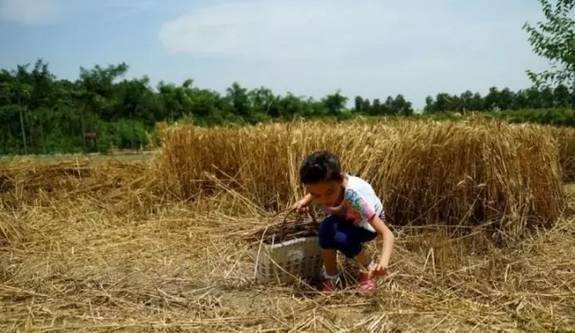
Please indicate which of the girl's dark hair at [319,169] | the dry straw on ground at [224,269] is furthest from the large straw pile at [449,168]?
the girl's dark hair at [319,169]

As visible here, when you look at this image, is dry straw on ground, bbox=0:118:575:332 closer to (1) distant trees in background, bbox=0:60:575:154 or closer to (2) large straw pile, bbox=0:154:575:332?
(2) large straw pile, bbox=0:154:575:332

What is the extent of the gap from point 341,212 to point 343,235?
0.13 m

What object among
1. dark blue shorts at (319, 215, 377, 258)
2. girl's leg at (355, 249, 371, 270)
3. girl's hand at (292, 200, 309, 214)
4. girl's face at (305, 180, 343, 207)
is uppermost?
girl's face at (305, 180, 343, 207)

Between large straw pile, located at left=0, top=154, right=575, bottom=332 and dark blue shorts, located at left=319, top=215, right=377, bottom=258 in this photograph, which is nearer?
large straw pile, located at left=0, top=154, right=575, bottom=332

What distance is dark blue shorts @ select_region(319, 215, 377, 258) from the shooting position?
3111 mm

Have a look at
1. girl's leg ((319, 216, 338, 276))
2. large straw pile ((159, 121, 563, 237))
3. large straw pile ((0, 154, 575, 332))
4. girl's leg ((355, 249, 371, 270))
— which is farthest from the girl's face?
large straw pile ((159, 121, 563, 237))

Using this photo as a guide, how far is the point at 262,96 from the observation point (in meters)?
29.5

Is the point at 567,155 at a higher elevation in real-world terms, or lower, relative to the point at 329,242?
lower

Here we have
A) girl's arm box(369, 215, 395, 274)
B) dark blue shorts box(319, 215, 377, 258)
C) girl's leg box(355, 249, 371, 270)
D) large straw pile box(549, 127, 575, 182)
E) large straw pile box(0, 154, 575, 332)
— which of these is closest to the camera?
girl's arm box(369, 215, 395, 274)

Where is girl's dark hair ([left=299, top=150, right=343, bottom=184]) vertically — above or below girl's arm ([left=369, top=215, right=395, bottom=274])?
above

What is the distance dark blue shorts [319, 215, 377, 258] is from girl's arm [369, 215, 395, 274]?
0.21 metres

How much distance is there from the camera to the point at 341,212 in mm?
3141

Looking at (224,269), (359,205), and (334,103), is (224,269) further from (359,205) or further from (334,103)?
(334,103)

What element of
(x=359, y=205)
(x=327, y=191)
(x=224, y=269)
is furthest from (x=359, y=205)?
(x=224, y=269)
